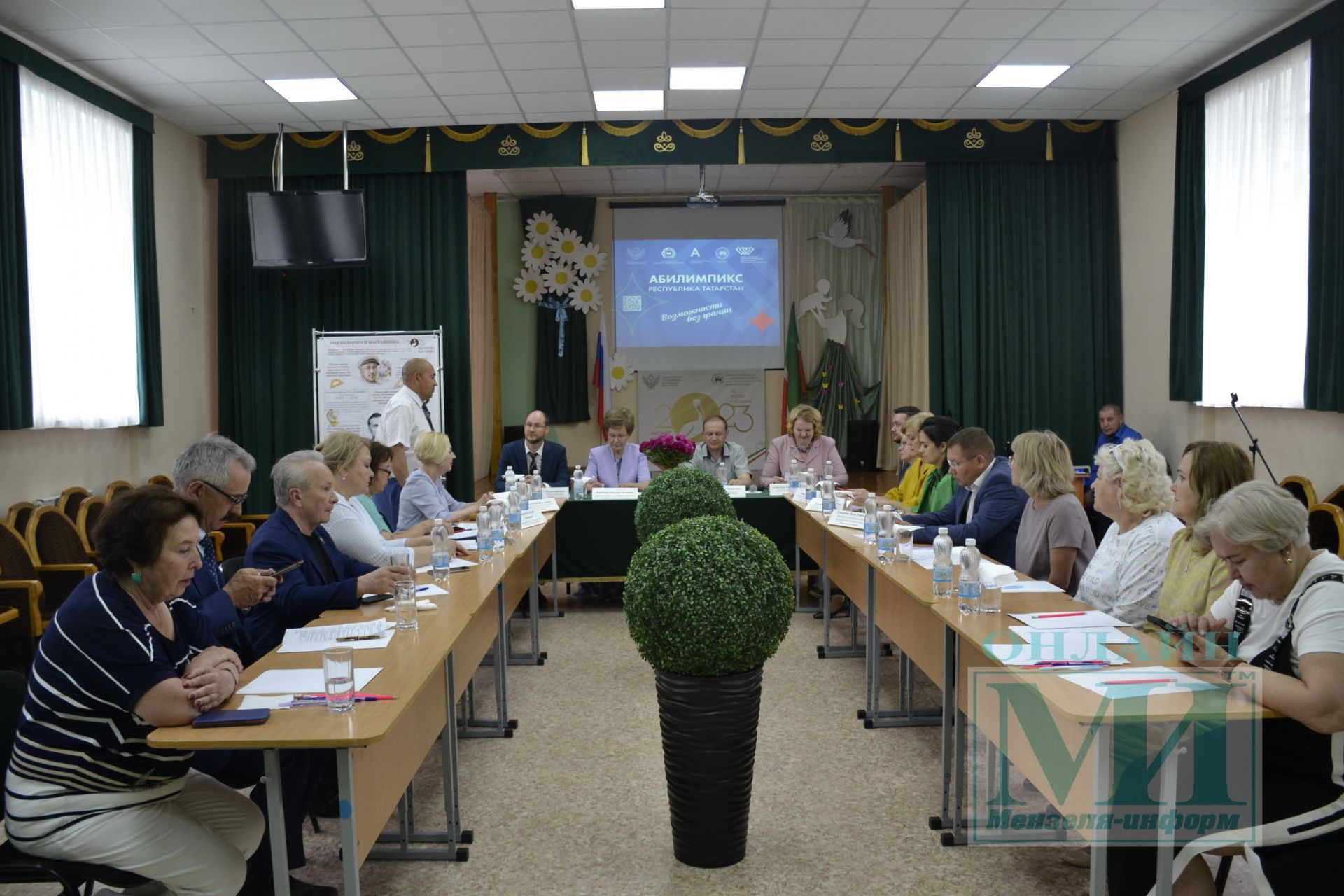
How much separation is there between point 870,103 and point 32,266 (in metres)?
6.07

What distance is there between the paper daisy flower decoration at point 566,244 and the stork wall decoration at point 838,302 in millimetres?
2637

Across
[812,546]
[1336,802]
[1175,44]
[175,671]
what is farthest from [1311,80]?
[175,671]

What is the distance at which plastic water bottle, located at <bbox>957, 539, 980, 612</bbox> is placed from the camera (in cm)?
302

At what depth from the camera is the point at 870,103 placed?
779 cm

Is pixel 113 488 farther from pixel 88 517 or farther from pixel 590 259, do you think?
pixel 590 259

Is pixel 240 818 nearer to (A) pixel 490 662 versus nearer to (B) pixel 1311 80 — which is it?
(A) pixel 490 662

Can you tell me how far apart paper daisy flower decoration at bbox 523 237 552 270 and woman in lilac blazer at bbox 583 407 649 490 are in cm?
550

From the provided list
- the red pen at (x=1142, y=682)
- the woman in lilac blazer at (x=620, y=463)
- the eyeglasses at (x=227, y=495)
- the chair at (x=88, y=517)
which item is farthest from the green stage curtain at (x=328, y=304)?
the red pen at (x=1142, y=682)

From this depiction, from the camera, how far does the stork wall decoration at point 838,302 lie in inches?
480

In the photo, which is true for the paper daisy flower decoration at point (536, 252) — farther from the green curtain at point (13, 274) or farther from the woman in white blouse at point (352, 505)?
the woman in white blouse at point (352, 505)

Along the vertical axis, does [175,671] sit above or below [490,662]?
above

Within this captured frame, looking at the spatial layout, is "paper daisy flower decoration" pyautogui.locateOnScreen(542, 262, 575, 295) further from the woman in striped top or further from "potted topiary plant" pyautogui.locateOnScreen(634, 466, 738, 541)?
the woman in striped top

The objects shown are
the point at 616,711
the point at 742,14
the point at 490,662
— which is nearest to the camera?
the point at 616,711

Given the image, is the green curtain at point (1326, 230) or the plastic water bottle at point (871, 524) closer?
the plastic water bottle at point (871, 524)
